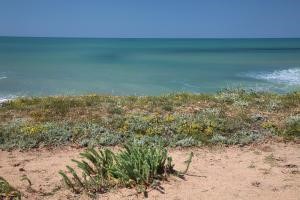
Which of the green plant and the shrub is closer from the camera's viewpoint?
the green plant

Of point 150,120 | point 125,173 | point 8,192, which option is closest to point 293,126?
point 150,120

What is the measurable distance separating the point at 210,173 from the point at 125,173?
5.96 ft

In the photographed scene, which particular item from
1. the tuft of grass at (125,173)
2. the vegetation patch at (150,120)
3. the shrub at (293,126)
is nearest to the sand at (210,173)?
the tuft of grass at (125,173)

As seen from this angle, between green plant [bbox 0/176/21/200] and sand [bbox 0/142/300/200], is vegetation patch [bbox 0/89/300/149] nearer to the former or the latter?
sand [bbox 0/142/300/200]

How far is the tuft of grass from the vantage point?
7570mm

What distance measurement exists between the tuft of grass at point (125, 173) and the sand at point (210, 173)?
0.17 meters

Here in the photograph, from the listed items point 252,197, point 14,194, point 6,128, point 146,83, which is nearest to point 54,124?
point 6,128

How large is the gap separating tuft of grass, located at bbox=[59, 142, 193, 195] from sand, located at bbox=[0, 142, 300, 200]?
0.17 metres

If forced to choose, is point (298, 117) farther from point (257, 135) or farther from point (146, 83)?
point (146, 83)

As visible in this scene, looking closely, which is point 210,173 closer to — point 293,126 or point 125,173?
point 125,173

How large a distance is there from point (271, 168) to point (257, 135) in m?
2.37

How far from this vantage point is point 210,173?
8367mm

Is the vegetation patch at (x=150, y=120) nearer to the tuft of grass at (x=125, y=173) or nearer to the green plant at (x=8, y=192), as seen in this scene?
the tuft of grass at (x=125, y=173)

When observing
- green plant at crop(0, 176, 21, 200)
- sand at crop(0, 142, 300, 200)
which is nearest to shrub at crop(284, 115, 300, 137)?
sand at crop(0, 142, 300, 200)
